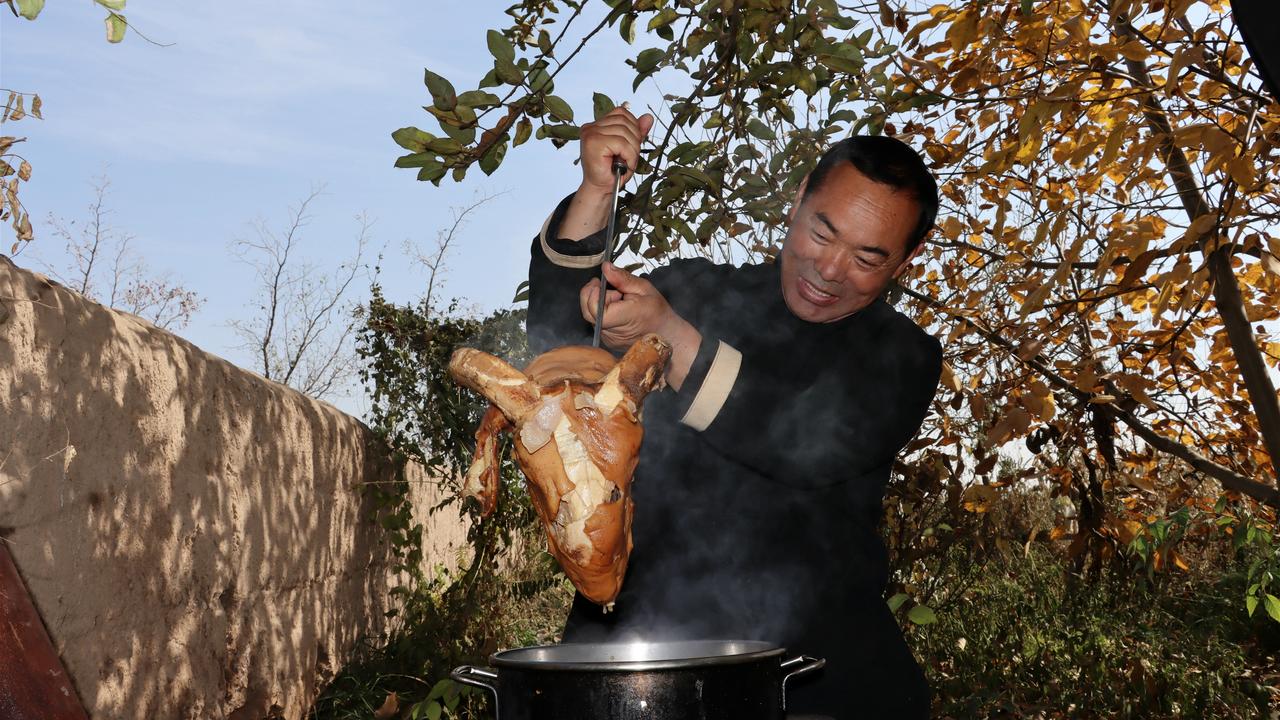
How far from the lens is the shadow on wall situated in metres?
Answer: 3.60

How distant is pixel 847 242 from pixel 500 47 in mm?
1150

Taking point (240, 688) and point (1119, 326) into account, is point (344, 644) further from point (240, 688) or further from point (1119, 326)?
point (1119, 326)

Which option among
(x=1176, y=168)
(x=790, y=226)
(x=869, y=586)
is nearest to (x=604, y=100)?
(x=790, y=226)

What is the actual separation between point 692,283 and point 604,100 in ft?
2.15

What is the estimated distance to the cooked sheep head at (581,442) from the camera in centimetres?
187

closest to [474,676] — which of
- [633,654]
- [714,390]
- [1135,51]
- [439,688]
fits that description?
[633,654]

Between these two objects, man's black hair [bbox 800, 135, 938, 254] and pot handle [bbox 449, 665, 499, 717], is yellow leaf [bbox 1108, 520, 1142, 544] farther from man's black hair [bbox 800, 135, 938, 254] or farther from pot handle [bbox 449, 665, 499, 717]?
pot handle [bbox 449, 665, 499, 717]

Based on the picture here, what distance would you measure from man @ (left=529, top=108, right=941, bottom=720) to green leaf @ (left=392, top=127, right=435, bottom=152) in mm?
479

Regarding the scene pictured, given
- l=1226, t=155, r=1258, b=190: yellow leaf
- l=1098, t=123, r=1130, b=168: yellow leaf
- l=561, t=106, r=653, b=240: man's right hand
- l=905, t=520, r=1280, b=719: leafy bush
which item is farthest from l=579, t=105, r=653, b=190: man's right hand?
l=905, t=520, r=1280, b=719: leafy bush

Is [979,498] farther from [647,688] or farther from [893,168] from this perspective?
[647,688]

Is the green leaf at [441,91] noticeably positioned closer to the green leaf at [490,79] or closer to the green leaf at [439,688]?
the green leaf at [490,79]

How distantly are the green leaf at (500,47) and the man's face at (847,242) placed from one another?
3.23ft

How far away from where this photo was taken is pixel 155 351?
4.52 meters

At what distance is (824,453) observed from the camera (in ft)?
7.39
